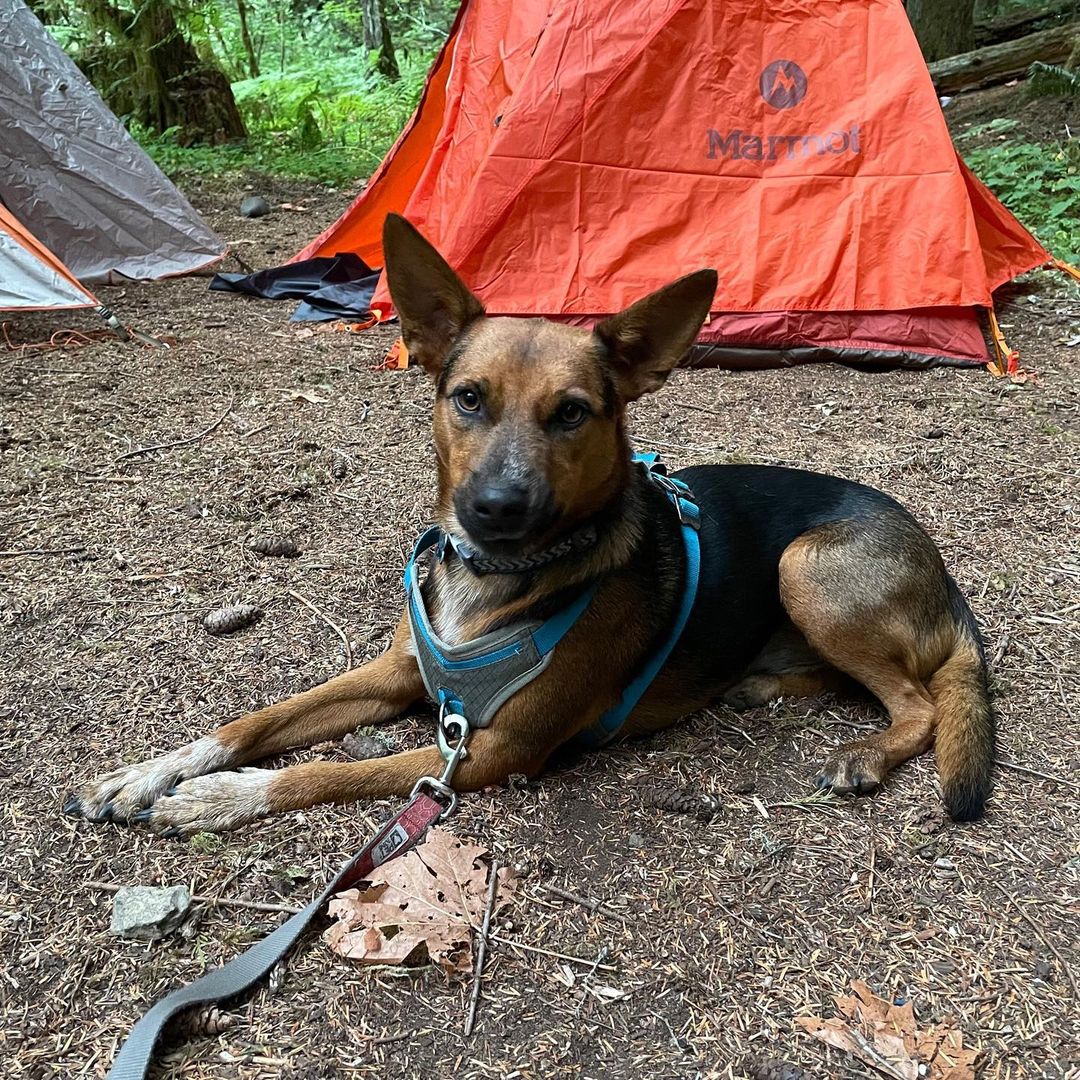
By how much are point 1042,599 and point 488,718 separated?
2764mm

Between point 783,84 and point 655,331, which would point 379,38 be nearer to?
point 783,84

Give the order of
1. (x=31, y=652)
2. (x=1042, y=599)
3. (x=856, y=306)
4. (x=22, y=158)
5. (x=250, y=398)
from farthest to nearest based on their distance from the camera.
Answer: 1. (x=22, y=158)
2. (x=856, y=306)
3. (x=250, y=398)
4. (x=1042, y=599)
5. (x=31, y=652)

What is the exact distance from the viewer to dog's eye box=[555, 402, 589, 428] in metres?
2.92

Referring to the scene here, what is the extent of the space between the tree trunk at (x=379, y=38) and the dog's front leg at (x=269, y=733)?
66.8 feet

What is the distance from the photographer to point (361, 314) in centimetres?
780

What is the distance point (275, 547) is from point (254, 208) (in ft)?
27.7

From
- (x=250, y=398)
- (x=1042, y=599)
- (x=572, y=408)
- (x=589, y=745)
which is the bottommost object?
(x=1042, y=599)

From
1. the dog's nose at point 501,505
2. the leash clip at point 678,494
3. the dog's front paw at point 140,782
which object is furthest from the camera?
the leash clip at point 678,494

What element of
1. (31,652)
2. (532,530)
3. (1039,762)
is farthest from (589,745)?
(31,652)

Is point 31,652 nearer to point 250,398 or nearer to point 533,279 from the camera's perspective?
point 250,398

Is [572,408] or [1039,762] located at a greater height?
[572,408]

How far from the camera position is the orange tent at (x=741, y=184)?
649cm

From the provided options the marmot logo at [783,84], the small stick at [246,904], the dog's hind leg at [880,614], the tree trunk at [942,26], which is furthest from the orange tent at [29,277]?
the tree trunk at [942,26]

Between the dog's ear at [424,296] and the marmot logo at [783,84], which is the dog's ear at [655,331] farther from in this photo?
the marmot logo at [783,84]
